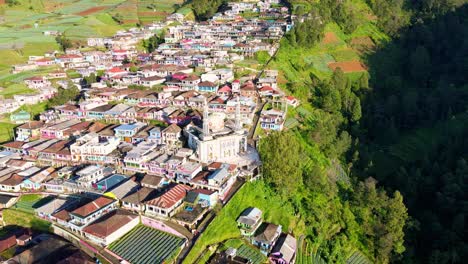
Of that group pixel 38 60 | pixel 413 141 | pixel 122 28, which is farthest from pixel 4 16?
pixel 413 141

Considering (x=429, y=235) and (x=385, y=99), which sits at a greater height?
(x=385, y=99)

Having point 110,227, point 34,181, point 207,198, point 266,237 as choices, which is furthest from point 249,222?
point 34,181

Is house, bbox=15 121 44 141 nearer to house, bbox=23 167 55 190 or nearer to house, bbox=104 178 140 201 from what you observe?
house, bbox=23 167 55 190

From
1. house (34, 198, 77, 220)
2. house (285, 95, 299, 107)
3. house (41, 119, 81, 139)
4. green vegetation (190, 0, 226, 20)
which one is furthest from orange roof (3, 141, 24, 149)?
green vegetation (190, 0, 226, 20)

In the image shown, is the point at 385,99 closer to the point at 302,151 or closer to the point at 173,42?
the point at 302,151

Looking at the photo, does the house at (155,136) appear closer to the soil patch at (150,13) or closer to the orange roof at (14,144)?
the orange roof at (14,144)

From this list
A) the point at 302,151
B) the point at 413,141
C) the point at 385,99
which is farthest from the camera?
the point at 385,99

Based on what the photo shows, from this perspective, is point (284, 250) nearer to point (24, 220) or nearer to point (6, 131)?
point (24, 220)
